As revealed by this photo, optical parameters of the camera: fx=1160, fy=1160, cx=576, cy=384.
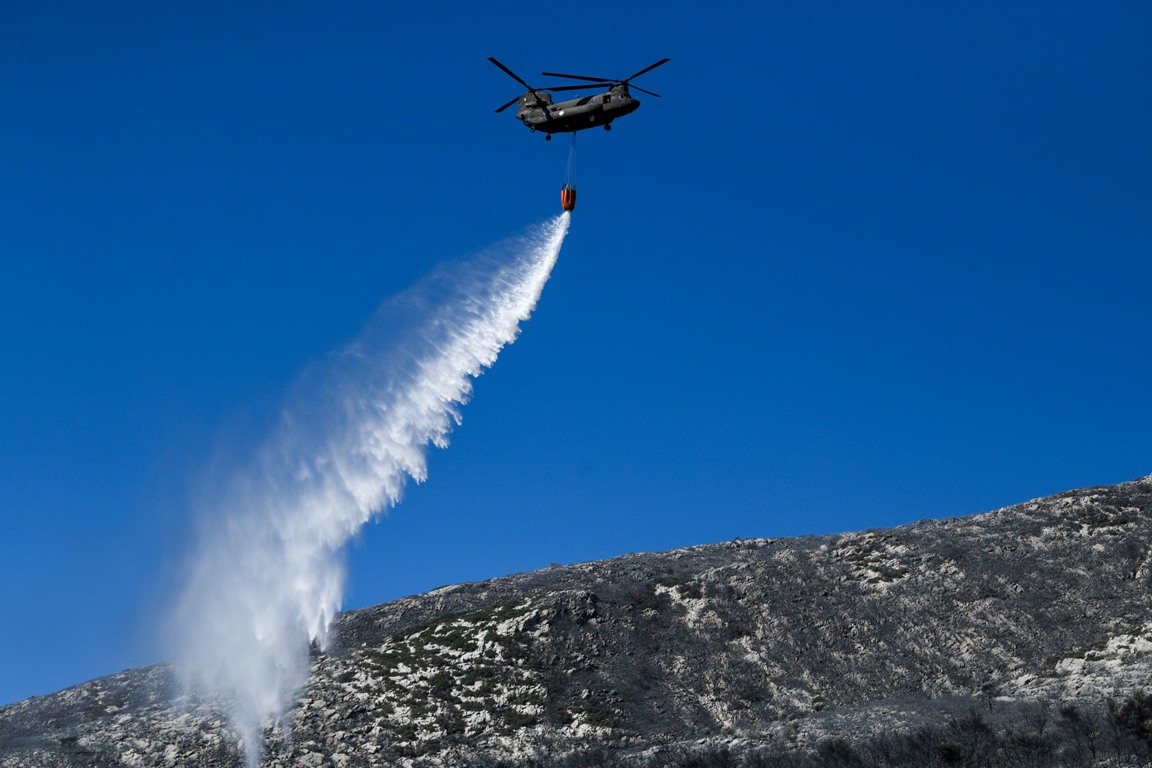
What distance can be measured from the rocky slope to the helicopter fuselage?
35.8 meters

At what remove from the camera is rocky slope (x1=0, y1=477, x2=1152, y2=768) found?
210 ft

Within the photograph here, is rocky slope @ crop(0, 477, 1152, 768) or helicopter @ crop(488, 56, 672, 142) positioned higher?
helicopter @ crop(488, 56, 672, 142)

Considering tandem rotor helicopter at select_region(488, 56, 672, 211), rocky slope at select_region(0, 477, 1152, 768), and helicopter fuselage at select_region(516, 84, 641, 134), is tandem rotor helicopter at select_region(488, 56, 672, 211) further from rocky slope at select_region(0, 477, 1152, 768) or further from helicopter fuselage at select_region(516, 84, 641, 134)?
rocky slope at select_region(0, 477, 1152, 768)

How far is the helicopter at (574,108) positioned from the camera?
68000 millimetres

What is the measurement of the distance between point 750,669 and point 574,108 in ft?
126

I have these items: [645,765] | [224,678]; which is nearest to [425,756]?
[645,765]

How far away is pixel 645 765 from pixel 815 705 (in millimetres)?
13208

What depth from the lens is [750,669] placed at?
255ft

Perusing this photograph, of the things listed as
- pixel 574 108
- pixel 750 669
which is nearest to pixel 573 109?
pixel 574 108

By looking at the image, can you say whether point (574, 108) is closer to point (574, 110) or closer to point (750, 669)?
point (574, 110)

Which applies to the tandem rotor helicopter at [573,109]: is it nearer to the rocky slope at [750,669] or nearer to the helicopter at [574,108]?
the helicopter at [574,108]

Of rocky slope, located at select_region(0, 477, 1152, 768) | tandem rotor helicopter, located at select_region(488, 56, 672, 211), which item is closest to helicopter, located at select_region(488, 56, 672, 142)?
tandem rotor helicopter, located at select_region(488, 56, 672, 211)

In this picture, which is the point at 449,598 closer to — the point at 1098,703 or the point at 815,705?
the point at 815,705

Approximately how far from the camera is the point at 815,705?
71812mm
